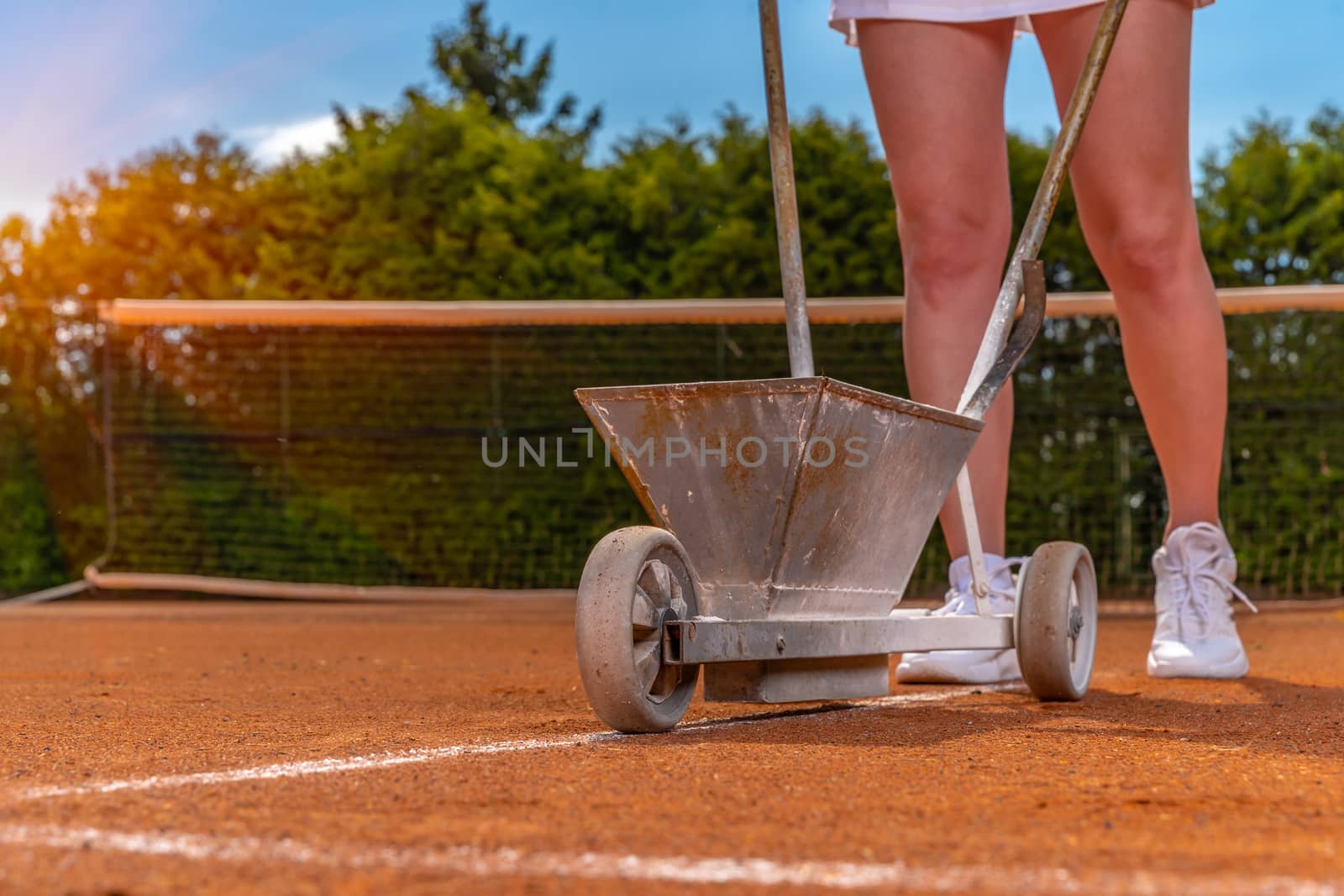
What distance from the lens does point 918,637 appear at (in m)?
2.36

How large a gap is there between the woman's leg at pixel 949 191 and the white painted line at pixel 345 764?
3.01 feet

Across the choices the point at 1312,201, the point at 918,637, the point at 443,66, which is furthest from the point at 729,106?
the point at 443,66

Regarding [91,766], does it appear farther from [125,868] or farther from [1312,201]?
[1312,201]

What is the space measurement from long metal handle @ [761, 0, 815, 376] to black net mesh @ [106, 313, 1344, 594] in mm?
4328

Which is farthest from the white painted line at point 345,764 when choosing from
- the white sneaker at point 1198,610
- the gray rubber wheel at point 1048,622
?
the white sneaker at point 1198,610

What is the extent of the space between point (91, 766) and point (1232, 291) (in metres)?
5.62

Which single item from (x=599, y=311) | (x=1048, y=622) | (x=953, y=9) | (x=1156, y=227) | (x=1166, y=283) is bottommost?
(x=1048, y=622)

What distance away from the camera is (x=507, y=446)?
25.3ft

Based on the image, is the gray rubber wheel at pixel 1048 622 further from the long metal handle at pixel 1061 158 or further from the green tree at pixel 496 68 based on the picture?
the green tree at pixel 496 68

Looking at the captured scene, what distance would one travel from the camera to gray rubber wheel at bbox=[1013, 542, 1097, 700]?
2.45 m

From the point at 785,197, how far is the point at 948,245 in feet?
1.68

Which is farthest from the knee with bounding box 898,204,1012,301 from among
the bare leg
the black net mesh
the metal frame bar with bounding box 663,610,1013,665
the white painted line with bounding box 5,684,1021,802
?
the black net mesh

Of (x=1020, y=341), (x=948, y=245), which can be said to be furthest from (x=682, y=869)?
(x=948, y=245)

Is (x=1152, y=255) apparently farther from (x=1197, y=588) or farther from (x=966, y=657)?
(x=966, y=657)
